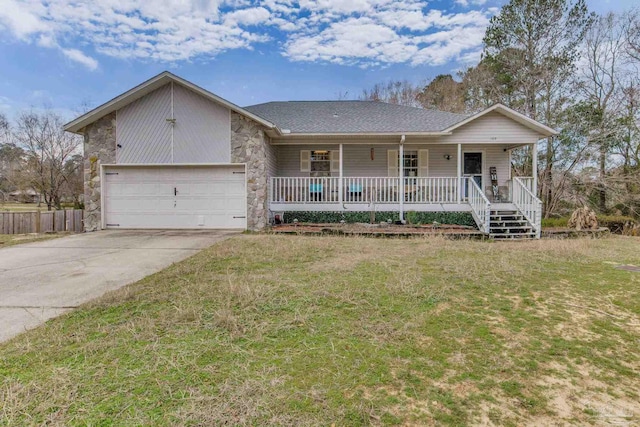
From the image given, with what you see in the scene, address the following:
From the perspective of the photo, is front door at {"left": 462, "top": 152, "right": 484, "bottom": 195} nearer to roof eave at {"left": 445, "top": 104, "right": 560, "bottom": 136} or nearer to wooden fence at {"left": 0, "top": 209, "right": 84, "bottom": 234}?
roof eave at {"left": 445, "top": 104, "right": 560, "bottom": 136}

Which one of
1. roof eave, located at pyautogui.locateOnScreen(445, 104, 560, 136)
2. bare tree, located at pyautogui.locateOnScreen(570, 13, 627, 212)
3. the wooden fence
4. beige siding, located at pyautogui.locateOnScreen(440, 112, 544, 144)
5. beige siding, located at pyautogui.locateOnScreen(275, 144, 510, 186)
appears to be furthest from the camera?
bare tree, located at pyautogui.locateOnScreen(570, 13, 627, 212)

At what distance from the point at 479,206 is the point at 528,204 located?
1451 millimetres

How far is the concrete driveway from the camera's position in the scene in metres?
3.63

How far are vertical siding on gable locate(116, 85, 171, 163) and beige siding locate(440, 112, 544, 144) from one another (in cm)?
999

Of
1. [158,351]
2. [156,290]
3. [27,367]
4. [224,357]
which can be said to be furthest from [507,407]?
[156,290]

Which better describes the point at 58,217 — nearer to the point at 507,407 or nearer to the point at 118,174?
the point at 118,174

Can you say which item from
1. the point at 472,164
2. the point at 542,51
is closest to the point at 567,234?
the point at 472,164

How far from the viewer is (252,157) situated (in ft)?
33.7

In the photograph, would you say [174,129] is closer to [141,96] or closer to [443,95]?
[141,96]

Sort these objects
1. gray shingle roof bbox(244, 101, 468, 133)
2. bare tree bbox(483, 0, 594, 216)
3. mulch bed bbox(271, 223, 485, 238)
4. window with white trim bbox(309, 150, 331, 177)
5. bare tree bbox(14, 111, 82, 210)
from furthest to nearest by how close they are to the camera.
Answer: bare tree bbox(14, 111, 82, 210)
bare tree bbox(483, 0, 594, 216)
window with white trim bbox(309, 150, 331, 177)
gray shingle roof bbox(244, 101, 468, 133)
mulch bed bbox(271, 223, 485, 238)

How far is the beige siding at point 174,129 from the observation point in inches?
402

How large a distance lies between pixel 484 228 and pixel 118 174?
11.7 m

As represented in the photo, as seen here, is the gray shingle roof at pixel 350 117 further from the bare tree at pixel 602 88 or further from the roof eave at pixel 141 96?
the bare tree at pixel 602 88

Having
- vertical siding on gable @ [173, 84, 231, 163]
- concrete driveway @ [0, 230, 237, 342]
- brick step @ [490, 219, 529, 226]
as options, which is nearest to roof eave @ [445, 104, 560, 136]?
brick step @ [490, 219, 529, 226]
